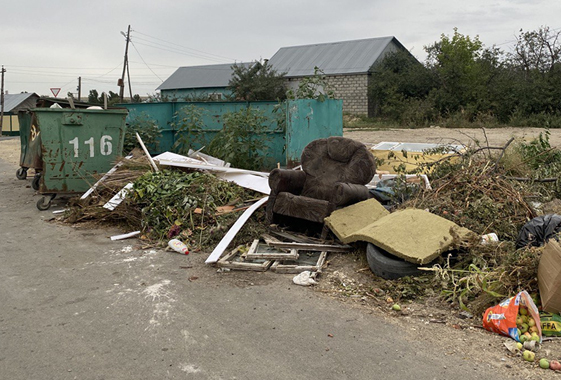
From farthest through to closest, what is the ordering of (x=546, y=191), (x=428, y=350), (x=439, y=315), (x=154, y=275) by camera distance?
(x=546, y=191), (x=154, y=275), (x=439, y=315), (x=428, y=350)

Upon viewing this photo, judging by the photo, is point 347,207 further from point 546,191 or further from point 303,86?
point 303,86

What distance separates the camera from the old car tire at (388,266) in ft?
14.3

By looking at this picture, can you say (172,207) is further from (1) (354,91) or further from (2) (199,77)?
(2) (199,77)

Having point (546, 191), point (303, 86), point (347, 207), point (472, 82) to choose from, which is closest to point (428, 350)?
point (347, 207)

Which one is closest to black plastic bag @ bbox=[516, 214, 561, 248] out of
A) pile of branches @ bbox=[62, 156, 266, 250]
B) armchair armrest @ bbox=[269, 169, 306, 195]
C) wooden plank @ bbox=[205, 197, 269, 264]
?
armchair armrest @ bbox=[269, 169, 306, 195]

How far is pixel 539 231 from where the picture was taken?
460 cm

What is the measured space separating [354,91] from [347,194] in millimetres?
29548

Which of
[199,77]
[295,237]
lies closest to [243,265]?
[295,237]

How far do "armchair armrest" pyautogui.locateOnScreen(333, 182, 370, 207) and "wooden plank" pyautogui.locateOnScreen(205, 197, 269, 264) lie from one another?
3.76 ft

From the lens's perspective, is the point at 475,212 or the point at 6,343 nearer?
the point at 6,343

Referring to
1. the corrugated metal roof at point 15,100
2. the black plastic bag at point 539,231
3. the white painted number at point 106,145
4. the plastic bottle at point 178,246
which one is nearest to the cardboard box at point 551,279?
the black plastic bag at point 539,231

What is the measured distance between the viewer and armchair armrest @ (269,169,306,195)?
5.94 meters

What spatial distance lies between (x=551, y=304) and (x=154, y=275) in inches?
Answer: 134

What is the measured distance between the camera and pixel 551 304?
11.5 ft
